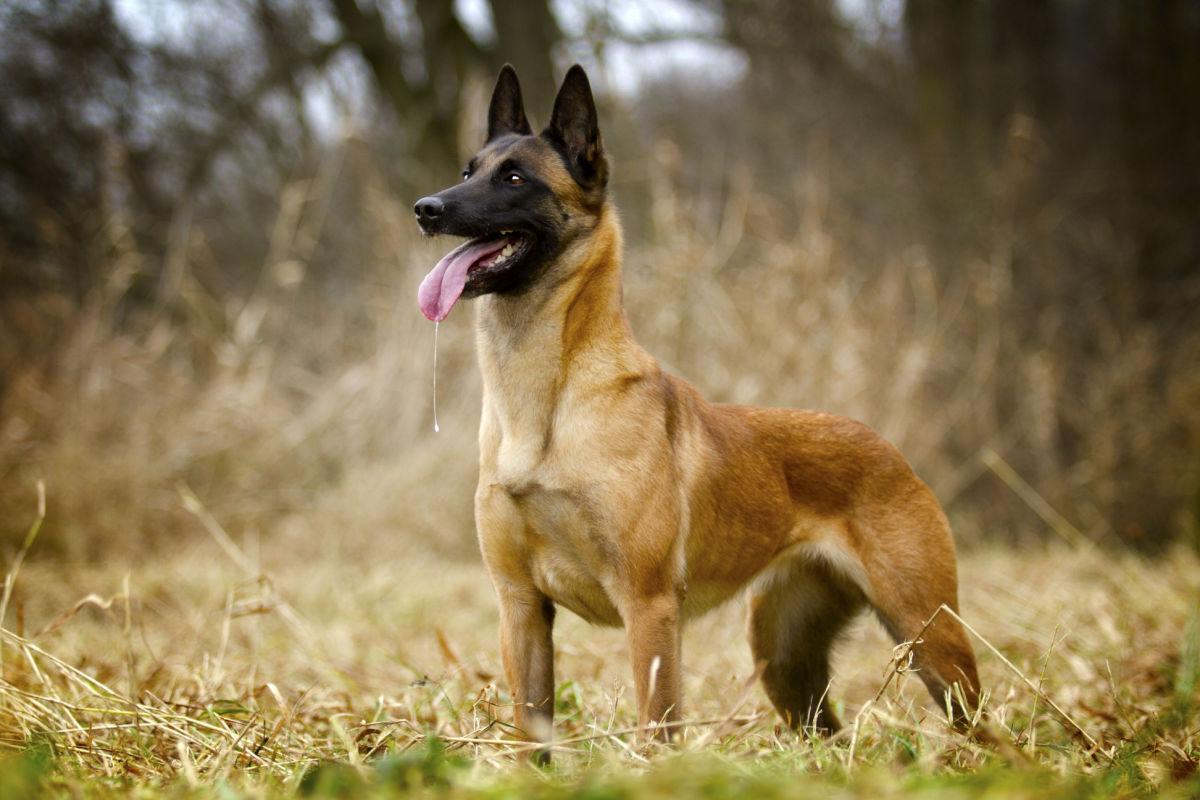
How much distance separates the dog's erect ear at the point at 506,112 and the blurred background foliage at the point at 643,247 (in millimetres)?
2770

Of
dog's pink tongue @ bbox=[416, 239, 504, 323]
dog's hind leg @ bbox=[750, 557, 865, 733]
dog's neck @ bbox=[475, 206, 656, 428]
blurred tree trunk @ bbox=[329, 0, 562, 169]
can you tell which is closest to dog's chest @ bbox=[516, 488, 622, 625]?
dog's neck @ bbox=[475, 206, 656, 428]

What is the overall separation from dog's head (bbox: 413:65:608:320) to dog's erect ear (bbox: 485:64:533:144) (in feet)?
0.33

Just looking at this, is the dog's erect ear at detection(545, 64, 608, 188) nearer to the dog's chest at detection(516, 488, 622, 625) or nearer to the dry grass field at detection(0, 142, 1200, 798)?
the dog's chest at detection(516, 488, 622, 625)

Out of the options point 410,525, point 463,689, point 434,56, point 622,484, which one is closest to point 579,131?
point 622,484

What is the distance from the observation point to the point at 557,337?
2.79 m

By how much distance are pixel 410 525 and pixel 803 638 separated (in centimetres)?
400

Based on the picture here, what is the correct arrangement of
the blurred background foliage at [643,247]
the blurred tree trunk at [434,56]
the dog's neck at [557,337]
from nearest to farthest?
the dog's neck at [557,337]
the blurred background foliage at [643,247]
the blurred tree trunk at [434,56]

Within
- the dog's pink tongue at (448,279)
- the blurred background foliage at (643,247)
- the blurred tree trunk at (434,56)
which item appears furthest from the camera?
the blurred tree trunk at (434,56)

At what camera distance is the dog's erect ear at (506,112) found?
3.32 m

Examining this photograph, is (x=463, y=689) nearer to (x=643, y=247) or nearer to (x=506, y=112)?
(x=506, y=112)

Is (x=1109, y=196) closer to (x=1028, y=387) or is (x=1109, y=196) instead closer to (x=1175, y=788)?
(x=1028, y=387)

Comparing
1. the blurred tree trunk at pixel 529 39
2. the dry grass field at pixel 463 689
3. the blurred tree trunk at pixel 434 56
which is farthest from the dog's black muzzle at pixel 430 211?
the blurred tree trunk at pixel 434 56

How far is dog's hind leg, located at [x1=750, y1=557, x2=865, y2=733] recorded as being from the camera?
10.7 ft

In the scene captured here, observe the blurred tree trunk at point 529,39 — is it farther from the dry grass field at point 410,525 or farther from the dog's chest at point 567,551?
the dog's chest at point 567,551
